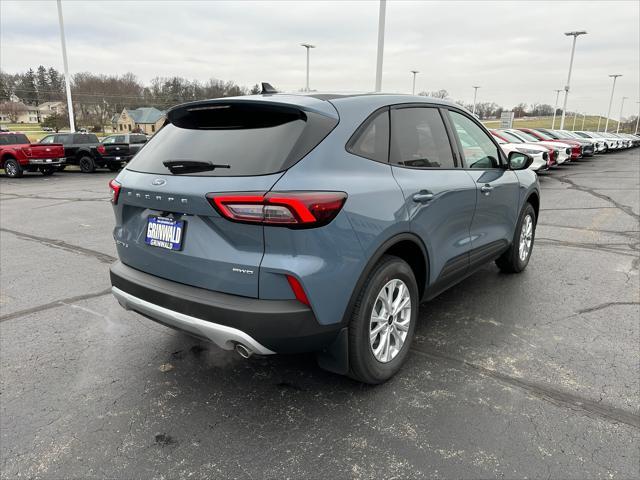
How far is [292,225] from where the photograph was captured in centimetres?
232

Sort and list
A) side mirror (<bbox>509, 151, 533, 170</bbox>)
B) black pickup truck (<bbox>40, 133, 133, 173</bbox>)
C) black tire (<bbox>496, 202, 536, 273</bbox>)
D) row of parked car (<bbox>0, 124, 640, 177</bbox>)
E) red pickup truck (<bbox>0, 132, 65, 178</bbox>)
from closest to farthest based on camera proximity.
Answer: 1. side mirror (<bbox>509, 151, 533, 170</bbox>)
2. black tire (<bbox>496, 202, 536, 273</bbox>)
3. row of parked car (<bbox>0, 124, 640, 177</bbox>)
4. red pickup truck (<bbox>0, 132, 65, 178</bbox>)
5. black pickup truck (<bbox>40, 133, 133, 173</bbox>)

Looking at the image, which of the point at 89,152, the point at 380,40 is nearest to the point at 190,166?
the point at 380,40

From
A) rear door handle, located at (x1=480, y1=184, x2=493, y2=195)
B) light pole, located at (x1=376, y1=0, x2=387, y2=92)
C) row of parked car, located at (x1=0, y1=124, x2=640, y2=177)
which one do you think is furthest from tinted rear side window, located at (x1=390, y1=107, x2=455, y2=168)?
light pole, located at (x1=376, y1=0, x2=387, y2=92)

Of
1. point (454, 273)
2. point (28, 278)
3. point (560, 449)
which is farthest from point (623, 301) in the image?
point (28, 278)

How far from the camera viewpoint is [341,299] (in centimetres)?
254

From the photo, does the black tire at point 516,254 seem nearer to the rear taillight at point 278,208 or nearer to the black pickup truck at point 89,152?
the rear taillight at point 278,208

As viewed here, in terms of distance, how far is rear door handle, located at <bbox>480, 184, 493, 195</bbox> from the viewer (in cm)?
390

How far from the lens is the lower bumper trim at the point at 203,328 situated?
7.95ft

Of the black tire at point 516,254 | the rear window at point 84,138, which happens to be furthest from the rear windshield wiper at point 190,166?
the rear window at point 84,138

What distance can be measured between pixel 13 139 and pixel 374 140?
68.0ft

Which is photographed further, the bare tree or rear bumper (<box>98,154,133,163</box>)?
the bare tree

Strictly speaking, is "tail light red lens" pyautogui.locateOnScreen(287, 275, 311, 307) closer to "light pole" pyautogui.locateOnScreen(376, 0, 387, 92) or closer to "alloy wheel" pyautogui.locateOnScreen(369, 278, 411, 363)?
"alloy wheel" pyautogui.locateOnScreen(369, 278, 411, 363)

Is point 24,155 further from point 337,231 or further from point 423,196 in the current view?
point 337,231

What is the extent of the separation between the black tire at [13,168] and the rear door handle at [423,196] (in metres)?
19.8
